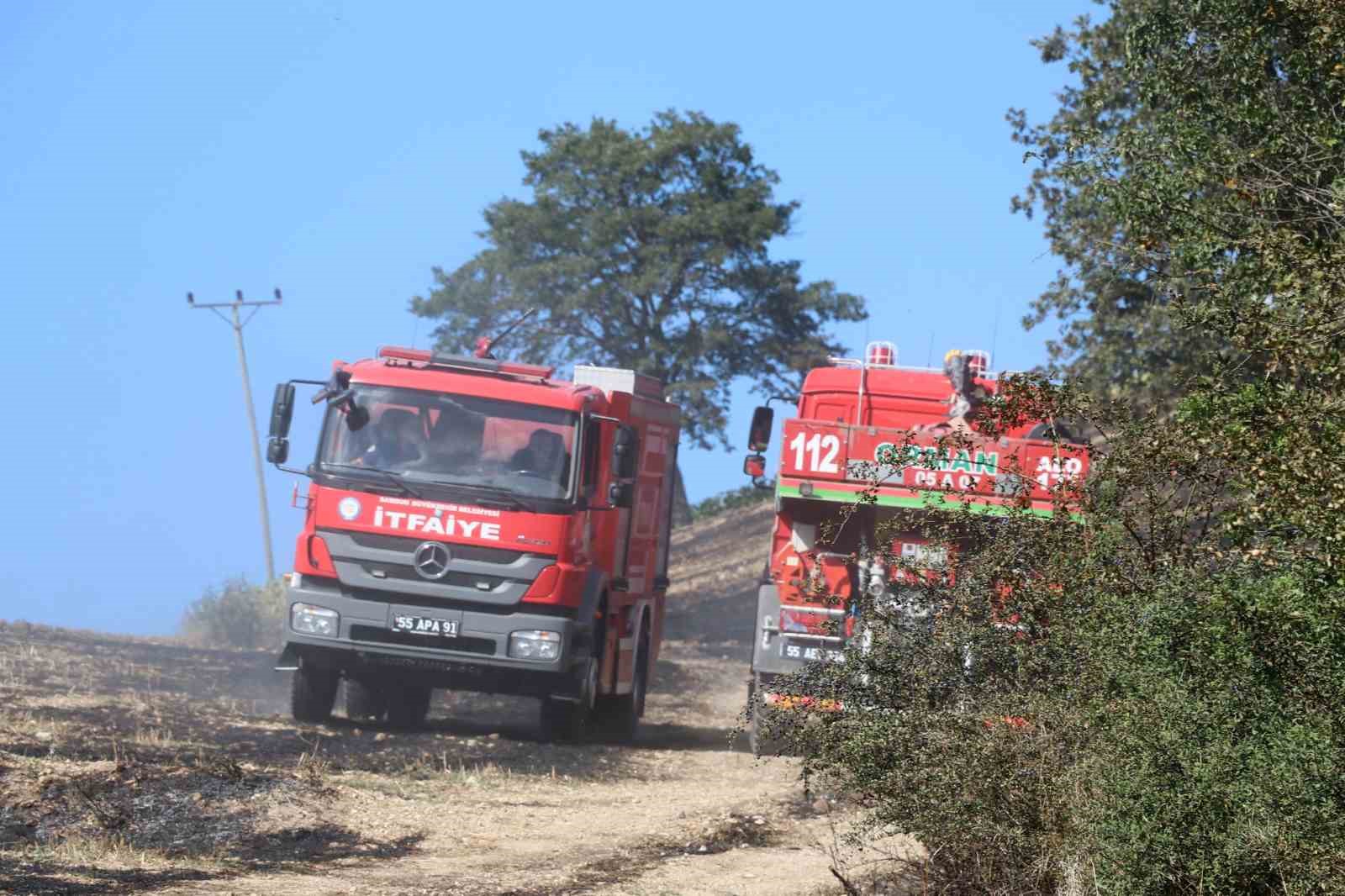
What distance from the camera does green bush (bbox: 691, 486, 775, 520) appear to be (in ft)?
170

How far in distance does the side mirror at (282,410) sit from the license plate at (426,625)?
6.05 feet

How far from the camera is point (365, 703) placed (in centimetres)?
1709

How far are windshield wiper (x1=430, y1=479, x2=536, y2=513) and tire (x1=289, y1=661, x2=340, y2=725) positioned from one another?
2.36 m

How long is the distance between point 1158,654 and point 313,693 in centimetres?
1007

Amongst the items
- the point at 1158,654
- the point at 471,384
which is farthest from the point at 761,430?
the point at 1158,654

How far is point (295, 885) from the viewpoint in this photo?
8.47 meters

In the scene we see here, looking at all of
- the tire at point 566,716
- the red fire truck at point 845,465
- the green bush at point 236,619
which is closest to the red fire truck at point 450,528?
the tire at point 566,716

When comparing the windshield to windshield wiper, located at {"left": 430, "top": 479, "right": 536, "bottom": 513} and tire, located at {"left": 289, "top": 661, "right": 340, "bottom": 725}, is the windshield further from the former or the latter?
tire, located at {"left": 289, "top": 661, "right": 340, "bottom": 725}

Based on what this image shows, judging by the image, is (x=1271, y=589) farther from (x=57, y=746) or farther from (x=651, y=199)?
(x=651, y=199)

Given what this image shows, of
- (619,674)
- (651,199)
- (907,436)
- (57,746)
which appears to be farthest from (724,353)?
(907,436)

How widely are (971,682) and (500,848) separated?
3505 mm

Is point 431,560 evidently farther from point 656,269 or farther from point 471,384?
point 656,269

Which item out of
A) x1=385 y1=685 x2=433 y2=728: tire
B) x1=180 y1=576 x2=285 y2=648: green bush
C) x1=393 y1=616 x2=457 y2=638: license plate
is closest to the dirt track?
x1=385 y1=685 x2=433 y2=728: tire

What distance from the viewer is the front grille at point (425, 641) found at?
47.5ft
